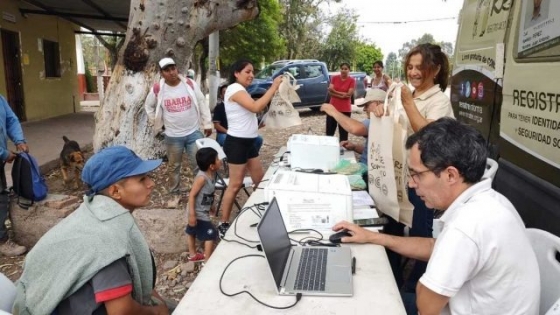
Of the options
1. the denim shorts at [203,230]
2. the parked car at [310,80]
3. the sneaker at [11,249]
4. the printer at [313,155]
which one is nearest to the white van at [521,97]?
the printer at [313,155]

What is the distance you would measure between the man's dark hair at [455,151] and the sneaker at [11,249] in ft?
13.1

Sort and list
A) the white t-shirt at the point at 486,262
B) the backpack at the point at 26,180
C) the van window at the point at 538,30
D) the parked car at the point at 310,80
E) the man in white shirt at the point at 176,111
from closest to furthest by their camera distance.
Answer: the white t-shirt at the point at 486,262 → the van window at the point at 538,30 → the backpack at the point at 26,180 → the man in white shirt at the point at 176,111 → the parked car at the point at 310,80

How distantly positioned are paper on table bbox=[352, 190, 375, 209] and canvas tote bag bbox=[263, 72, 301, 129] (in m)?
1.44

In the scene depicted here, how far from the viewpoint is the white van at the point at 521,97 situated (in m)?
2.06

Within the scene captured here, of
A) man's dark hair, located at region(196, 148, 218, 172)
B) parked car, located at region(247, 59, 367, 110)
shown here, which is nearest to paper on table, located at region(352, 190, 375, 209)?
man's dark hair, located at region(196, 148, 218, 172)

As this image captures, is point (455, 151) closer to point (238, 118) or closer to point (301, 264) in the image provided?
point (301, 264)

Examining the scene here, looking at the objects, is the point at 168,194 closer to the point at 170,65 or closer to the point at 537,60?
the point at 170,65

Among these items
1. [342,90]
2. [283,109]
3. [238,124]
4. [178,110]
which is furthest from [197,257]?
[342,90]

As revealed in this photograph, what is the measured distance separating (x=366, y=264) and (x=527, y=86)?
133 centimetres

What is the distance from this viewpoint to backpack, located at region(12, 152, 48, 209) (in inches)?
159

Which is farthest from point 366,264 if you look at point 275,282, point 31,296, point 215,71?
point 215,71

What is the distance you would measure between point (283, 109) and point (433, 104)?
1643 millimetres

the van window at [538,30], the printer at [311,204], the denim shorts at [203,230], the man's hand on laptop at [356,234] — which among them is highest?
the van window at [538,30]

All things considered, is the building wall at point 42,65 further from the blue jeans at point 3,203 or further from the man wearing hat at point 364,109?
the man wearing hat at point 364,109
